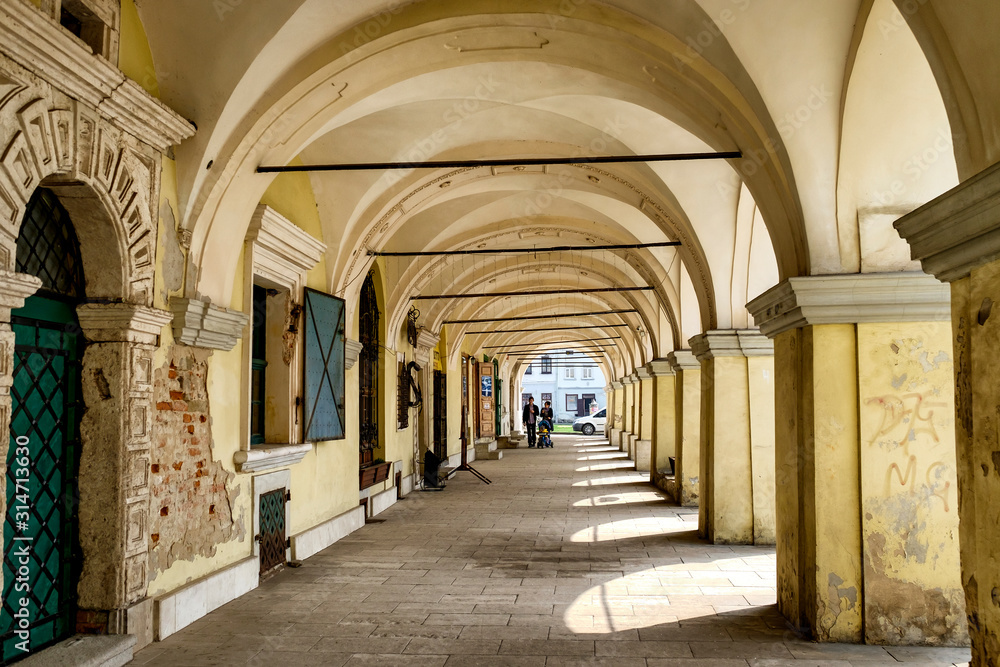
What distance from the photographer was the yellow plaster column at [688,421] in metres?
11.7

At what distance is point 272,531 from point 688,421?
6406mm

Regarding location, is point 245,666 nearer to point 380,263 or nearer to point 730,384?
point 730,384

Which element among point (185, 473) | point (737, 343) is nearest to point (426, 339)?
point (737, 343)

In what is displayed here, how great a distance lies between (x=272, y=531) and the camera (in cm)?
755

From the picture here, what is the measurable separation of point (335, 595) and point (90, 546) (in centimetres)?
213

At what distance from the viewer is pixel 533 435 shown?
30.4 metres

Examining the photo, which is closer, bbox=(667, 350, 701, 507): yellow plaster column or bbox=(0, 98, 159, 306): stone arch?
bbox=(0, 98, 159, 306): stone arch

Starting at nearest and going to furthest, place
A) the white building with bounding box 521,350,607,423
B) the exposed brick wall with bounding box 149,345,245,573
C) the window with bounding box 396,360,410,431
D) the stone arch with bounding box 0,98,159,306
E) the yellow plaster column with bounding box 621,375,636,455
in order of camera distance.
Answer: the stone arch with bounding box 0,98,159,306, the exposed brick wall with bounding box 149,345,245,573, the window with bounding box 396,360,410,431, the yellow plaster column with bounding box 621,375,636,455, the white building with bounding box 521,350,607,423

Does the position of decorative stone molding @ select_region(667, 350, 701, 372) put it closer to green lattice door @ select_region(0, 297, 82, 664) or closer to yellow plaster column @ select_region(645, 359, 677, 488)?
yellow plaster column @ select_region(645, 359, 677, 488)

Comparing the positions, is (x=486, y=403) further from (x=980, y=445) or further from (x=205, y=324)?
(x=980, y=445)

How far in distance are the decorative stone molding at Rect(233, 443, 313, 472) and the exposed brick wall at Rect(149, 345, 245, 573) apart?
208 millimetres

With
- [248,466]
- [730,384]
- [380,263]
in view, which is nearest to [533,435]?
[380,263]

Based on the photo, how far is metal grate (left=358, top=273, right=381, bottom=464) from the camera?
11906mm

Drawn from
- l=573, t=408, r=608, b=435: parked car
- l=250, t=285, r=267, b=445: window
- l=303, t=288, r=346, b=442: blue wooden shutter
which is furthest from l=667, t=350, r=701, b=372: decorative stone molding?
l=573, t=408, r=608, b=435: parked car
